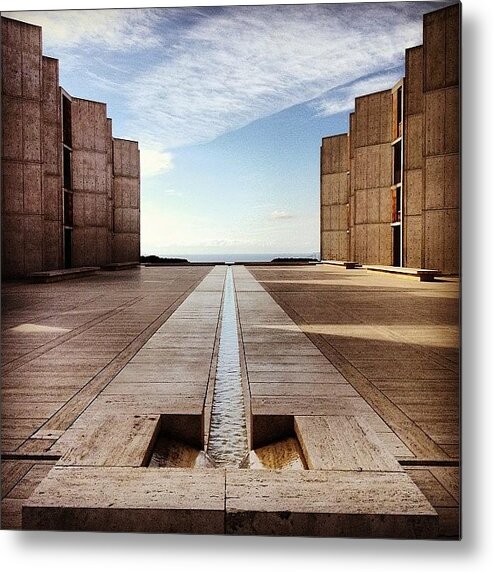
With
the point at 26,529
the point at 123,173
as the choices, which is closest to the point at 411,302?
the point at 26,529

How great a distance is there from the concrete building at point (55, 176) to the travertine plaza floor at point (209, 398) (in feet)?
8.59

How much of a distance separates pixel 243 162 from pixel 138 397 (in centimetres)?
240

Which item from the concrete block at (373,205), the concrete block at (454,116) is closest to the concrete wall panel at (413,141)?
the concrete block at (454,116)

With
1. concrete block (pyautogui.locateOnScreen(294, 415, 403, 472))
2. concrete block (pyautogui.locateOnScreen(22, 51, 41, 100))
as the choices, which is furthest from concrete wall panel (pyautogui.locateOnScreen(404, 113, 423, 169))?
concrete block (pyautogui.locateOnScreen(294, 415, 403, 472))

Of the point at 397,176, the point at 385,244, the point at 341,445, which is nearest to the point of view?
the point at 341,445

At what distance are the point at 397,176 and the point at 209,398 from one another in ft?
59.8

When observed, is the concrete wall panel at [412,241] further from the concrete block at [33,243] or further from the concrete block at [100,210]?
the concrete block at [100,210]

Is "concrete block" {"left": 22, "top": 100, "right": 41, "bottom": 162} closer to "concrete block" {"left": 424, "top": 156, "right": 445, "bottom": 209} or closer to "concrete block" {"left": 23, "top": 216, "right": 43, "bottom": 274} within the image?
"concrete block" {"left": 23, "top": 216, "right": 43, "bottom": 274}

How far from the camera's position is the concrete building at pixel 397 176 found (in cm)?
1312

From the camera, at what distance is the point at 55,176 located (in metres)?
17.4

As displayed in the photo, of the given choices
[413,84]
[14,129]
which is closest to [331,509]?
[14,129]

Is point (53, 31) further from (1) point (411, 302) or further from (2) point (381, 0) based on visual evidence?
(1) point (411, 302)

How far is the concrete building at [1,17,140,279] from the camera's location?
1338 cm

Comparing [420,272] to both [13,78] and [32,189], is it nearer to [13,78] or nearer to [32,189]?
[32,189]
